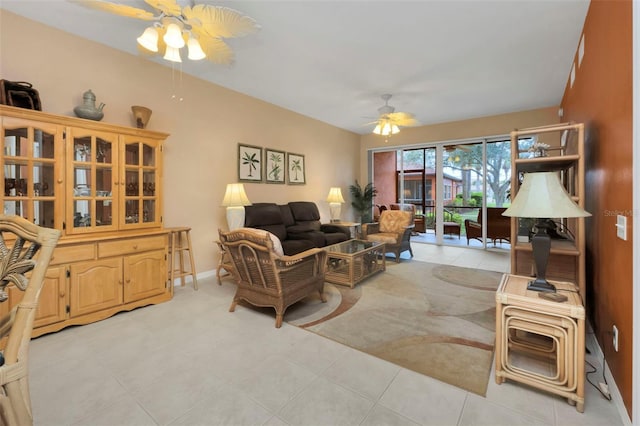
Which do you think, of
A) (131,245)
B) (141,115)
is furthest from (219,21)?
(131,245)

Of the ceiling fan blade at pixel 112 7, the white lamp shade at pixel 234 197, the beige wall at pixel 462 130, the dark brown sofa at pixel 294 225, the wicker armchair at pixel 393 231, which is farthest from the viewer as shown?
the beige wall at pixel 462 130

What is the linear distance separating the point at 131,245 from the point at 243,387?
77.1 inches

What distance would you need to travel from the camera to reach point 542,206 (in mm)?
1723

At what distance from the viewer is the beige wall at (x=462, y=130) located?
553 cm

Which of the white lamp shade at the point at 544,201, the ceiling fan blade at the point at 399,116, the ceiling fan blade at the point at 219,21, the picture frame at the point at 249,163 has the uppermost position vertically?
the ceiling fan blade at the point at 399,116

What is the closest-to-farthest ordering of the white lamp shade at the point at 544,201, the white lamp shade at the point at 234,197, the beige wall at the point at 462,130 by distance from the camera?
1. the white lamp shade at the point at 544,201
2. the white lamp shade at the point at 234,197
3. the beige wall at the point at 462,130

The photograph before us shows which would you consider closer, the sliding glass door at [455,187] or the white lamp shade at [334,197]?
the white lamp shade at [334,197]

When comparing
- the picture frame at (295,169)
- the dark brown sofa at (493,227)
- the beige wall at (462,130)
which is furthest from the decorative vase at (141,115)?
the dark brown sofa at (493,227)

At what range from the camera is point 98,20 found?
2.74 meters

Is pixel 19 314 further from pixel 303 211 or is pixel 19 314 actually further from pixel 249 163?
pixel 303 211

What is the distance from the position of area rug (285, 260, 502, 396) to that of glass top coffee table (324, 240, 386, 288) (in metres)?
0.12

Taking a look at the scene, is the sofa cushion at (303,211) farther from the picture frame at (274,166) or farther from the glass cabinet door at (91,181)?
the glass cabinet door at (91,181)

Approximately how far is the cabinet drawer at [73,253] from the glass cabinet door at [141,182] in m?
0.38

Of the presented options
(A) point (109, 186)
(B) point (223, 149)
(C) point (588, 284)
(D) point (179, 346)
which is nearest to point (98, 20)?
(A) point (109, 186)
